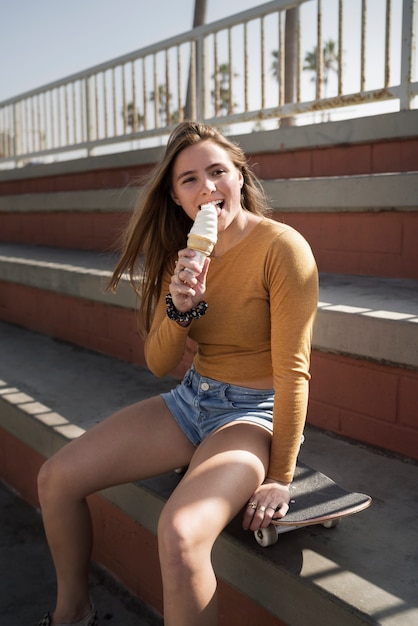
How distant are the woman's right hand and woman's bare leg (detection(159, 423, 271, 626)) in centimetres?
41

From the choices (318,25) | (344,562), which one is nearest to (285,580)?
(344,562)

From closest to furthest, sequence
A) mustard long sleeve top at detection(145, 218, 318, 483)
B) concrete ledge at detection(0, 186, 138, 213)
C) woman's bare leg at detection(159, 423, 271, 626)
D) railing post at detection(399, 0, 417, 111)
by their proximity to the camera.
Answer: woman's bare leg at detection(159, 423, 271, 626) → mustard long sleeve top at detection(145, 218, 318, 483) → railing post at detection(399, 0, 417, 111) → concrete ledge at detection(0, 186, 138, 213)

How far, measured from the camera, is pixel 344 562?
1545mm

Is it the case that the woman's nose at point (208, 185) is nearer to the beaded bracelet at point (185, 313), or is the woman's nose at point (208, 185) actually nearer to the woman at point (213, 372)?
the woman at point (213, 372)

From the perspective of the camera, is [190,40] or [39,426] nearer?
[39,426]

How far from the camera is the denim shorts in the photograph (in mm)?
1820

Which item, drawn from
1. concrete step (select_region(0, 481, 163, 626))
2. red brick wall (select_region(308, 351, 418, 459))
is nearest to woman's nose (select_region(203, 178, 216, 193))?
red brick wall (select_region(308, 351, 418, 459))

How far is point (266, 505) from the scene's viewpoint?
62.1 inches

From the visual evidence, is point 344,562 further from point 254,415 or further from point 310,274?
point 310,274

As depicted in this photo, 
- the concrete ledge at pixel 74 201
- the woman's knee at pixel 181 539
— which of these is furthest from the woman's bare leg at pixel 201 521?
the concrete ledge at pixel 74 201

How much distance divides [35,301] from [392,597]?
3.37 metres

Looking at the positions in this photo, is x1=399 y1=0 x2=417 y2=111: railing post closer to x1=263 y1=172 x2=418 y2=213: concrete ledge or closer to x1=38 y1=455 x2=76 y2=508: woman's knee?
x1=263 y1=172 x2=418 y2=213: concrete ledge

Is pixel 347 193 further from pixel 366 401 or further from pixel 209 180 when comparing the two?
pixel 209 180

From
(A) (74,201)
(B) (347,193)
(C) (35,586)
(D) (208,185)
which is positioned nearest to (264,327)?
(D) (208,185)
